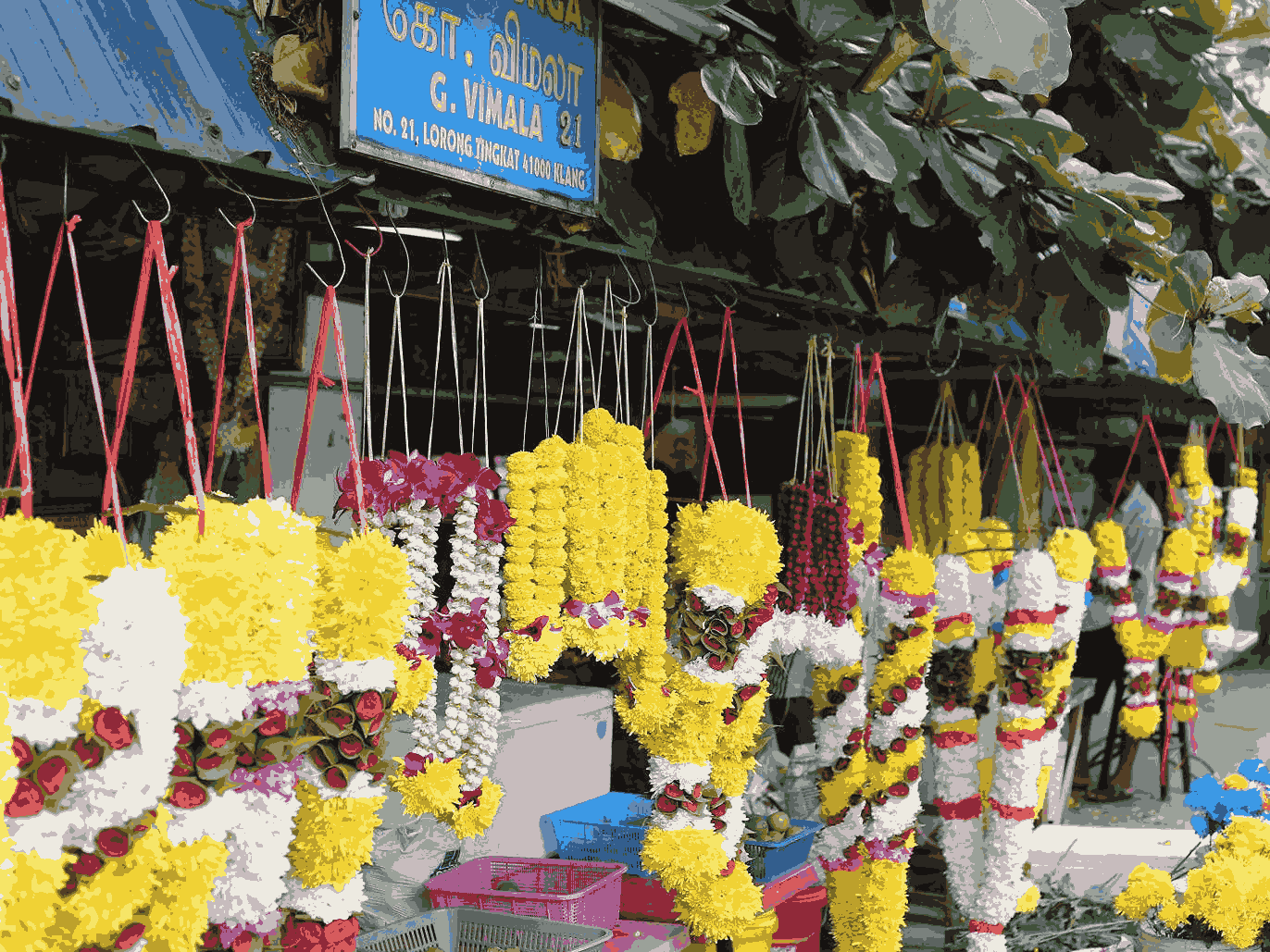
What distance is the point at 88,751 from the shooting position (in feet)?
4.25

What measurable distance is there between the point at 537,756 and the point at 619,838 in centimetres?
41

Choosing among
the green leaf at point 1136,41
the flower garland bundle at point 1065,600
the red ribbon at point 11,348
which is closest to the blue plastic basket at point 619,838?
→ the flower garland bundle at point 1065,600

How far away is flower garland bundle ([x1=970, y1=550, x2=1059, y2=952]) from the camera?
393 centimetres

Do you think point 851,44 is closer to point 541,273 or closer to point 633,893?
point 541,273

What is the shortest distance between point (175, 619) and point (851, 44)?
206 cm

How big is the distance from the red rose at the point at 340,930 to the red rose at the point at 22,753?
2.04 ft

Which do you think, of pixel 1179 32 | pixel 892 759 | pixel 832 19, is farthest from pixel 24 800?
pixel 1179 32

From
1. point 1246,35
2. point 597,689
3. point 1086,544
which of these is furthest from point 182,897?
point 1246,35

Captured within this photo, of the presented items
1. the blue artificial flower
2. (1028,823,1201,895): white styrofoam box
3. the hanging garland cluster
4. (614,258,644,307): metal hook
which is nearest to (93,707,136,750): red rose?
the hanging garland cluster

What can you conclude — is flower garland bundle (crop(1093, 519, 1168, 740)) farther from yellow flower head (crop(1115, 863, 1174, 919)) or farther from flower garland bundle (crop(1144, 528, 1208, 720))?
yellow flower head (crop(1115, 863, 1174, 919))

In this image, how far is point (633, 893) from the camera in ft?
11.8

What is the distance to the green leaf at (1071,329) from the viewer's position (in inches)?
147

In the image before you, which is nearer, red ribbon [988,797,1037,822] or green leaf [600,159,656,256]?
green leaf [600,159,656,256]

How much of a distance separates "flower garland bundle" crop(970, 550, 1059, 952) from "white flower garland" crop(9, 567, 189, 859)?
322 centimetres
